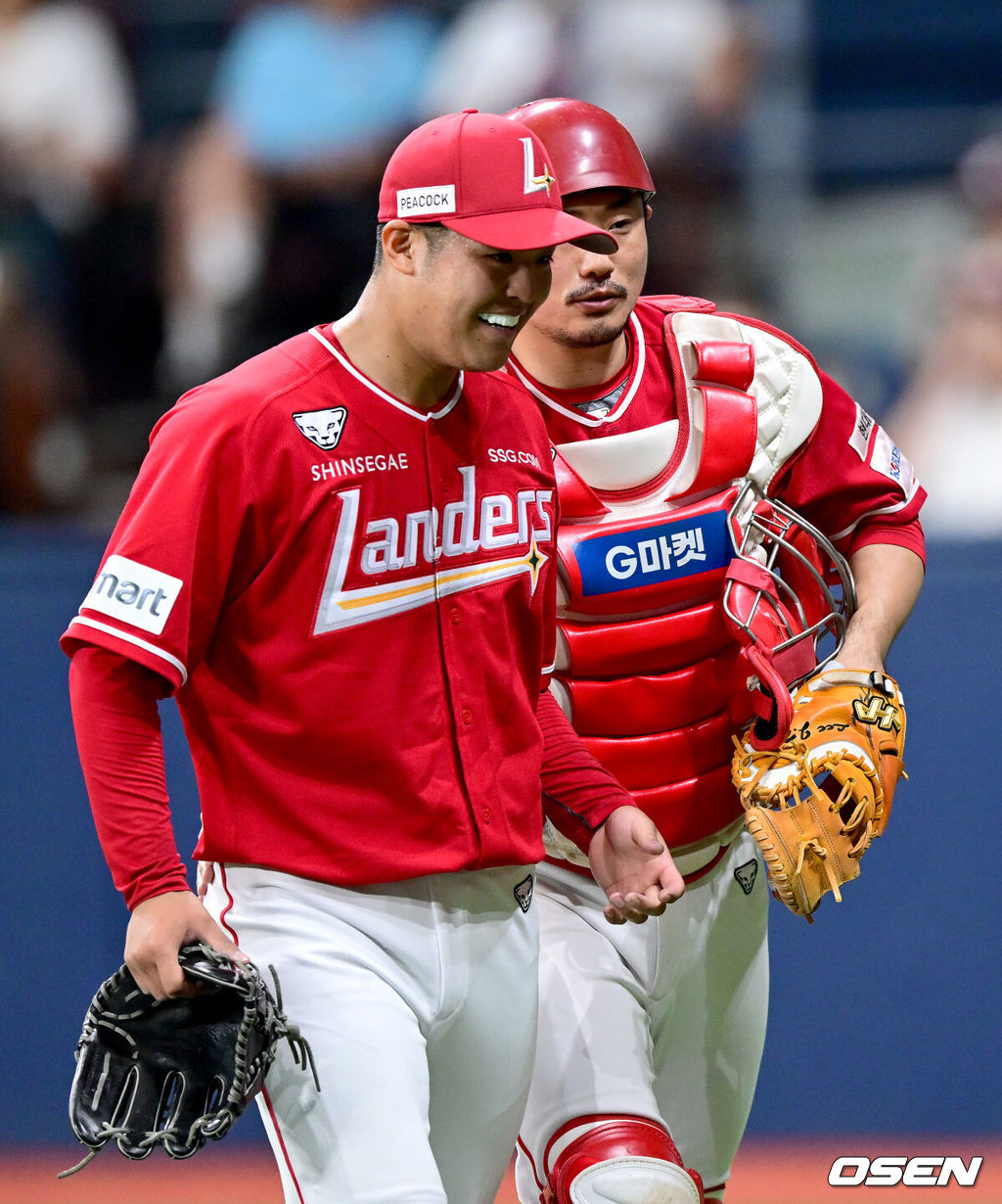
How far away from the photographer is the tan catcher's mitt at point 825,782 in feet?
8.16

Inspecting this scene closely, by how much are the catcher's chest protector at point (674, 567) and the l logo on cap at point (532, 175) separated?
52 cm

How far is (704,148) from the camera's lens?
5750 mm

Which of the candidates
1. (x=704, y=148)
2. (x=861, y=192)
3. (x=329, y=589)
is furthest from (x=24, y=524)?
(x=861, y=192)

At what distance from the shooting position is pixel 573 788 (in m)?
2.42

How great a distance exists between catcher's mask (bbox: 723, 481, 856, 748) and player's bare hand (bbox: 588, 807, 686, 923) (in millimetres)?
317

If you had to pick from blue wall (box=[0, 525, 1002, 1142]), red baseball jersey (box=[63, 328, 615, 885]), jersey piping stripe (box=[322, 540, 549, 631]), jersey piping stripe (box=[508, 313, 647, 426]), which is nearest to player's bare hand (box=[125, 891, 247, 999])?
red baseball jersey (box=[63, 328, 615, 885])

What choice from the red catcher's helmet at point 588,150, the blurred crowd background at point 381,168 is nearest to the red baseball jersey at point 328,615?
the red catcher's helmet at point 588,150

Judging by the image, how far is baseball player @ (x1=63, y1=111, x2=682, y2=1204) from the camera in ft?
6.58

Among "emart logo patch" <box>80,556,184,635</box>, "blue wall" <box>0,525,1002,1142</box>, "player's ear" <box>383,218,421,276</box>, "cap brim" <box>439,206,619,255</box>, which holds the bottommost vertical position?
"blue wall" <box>0,525,1002,1142</box>

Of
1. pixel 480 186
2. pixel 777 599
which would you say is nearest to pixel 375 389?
pixel 480 186

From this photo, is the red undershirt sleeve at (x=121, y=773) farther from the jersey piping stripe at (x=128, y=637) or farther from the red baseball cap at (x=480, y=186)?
the red baseball cap at (x=480, y=186)

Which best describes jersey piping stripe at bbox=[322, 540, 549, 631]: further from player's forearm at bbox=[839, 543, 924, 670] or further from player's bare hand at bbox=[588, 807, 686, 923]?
player's forearm at bbox=[839, 543, 924, 670]

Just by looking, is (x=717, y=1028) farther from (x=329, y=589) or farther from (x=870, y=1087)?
(x=870, y=1087)

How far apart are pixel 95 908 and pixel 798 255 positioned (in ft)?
11.9
